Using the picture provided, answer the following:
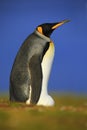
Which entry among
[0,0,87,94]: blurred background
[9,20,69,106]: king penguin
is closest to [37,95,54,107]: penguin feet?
[9,20,69,106]: king penguin

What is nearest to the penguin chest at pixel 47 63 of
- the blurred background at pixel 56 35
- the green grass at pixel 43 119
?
the blurred background at pixel 56 35

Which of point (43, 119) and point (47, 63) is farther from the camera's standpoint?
point (47, 63)

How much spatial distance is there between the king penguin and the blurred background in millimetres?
92

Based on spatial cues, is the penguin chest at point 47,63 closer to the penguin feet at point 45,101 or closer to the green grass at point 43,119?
the penguin feet at point 45,101

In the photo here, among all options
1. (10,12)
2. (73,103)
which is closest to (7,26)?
Answer: (10,12)

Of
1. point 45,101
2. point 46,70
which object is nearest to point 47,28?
point 46,70

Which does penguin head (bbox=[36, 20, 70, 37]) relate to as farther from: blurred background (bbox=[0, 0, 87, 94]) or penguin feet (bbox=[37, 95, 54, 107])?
penguin feet (bbox=[37, 95, 54, 107])

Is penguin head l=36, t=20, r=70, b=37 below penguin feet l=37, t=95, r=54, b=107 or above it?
above

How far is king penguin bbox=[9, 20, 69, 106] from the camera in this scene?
1888mm

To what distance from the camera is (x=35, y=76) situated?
1.91 meters

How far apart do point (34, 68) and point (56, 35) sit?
0.25 m

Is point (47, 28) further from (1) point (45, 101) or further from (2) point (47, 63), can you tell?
(1) point (45, 101)

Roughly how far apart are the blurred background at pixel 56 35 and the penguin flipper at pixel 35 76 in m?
0.15

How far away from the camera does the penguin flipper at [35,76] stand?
1881 millimetres
